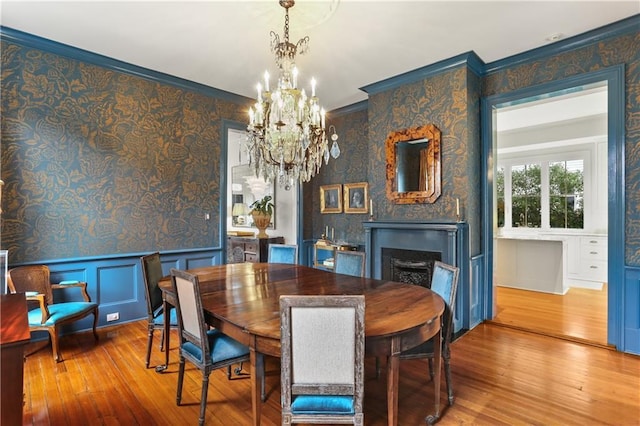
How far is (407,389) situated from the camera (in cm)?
239

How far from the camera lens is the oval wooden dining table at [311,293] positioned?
62.1 inches

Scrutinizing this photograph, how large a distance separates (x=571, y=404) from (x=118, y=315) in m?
4.25

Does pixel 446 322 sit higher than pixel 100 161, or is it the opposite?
pixel 100 161

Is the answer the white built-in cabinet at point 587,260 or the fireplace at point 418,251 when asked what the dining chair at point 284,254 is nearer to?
the fireplace at point 418,251

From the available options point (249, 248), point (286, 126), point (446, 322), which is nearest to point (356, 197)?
point (249, 248)

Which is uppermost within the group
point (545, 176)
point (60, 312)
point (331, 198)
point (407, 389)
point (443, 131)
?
point (443, 131)

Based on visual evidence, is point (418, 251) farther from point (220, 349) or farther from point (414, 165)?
point (220, 349)

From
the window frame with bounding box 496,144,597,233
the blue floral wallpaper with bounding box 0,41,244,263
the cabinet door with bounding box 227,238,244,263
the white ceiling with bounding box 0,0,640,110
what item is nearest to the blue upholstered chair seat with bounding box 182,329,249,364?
the blue floral wallpaper with bounding box 0,41,244,263

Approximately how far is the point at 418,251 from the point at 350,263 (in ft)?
3.76

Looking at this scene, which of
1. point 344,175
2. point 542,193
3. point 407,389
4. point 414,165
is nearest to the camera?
point 407,389

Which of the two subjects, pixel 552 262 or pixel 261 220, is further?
pixel 261 220

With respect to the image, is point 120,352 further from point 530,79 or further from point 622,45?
point 622,45

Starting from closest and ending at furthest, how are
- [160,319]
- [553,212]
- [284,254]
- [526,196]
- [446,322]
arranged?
[446,322]
[160,319]
[284,254]
[553,212]
[526,196]

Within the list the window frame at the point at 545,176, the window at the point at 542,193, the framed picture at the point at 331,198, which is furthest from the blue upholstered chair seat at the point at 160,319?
the window frame at the point at 545,176
